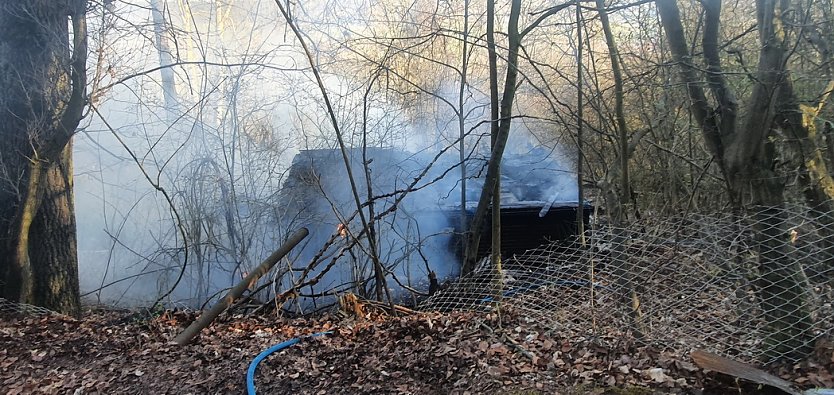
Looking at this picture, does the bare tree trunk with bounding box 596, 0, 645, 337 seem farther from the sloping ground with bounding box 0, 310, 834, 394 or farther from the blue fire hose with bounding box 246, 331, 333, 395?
the blue fire hose with bounding box 246, 331, 333, 395

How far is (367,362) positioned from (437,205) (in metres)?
4.98

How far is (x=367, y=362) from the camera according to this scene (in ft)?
14.6

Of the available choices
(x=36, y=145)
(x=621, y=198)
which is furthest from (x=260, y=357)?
(x=36, y=145)

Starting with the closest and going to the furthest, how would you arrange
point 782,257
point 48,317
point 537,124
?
point 782,257
point 48,317
point 537,124

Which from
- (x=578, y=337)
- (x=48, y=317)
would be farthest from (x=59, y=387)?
(x=578, y=337)

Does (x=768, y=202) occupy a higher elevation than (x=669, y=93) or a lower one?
lower

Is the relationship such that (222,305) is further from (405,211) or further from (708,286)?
(708,286)

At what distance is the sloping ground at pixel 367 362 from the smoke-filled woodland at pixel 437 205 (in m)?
0.03

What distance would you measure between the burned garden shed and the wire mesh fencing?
3527 millimetres

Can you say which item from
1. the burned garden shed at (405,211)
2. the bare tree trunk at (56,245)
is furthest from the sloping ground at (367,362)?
the burned garden shed at (405,211)

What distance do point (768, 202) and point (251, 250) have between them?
6878 millimetres

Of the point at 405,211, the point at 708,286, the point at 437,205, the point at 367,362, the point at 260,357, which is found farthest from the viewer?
the point at 437,205

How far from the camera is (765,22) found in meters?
4.00

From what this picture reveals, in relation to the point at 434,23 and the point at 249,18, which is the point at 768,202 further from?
the point at 249,18
